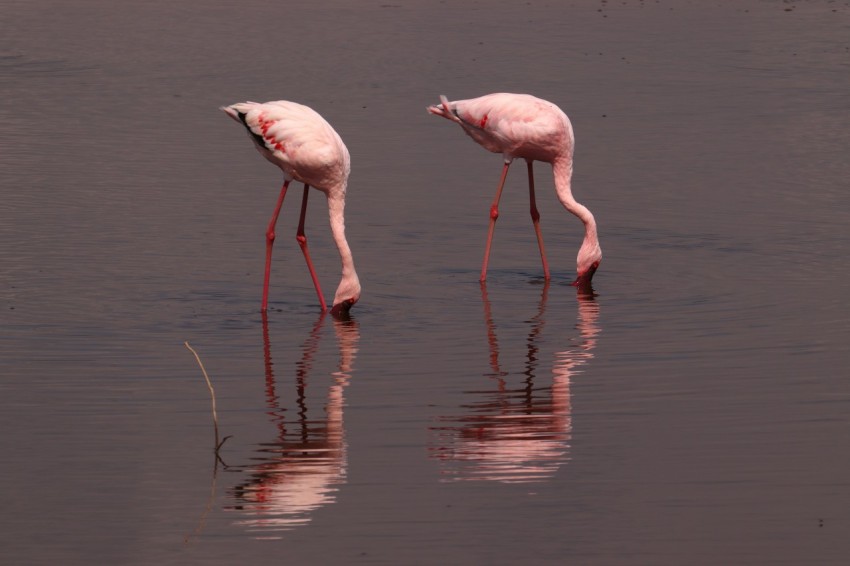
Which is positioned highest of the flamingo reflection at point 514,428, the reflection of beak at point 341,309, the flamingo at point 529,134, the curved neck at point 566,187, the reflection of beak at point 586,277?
the flamingo at point 529,134

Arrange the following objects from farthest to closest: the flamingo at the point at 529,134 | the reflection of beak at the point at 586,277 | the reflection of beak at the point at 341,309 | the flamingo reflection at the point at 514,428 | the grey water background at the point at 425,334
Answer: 1. the flamingo at the point at 529,134
2. the reflection of beak at the point at 586,277
3. the reflection of beak at the point at 341,309
4. the flamingo reflection at the point at 514,428
5. the grey water background at the point at 425,334

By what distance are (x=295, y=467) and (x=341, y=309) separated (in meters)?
3.92

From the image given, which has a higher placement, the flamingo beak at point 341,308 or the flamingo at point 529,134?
the flamingo at point 529,134

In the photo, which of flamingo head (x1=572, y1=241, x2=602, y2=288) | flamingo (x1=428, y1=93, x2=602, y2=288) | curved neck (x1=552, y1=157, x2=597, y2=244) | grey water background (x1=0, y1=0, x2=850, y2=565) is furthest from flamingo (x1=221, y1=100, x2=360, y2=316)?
curved neck (x1=552, y1=157, x2=597, y2=244)

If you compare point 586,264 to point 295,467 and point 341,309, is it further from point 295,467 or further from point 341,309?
point 295,467

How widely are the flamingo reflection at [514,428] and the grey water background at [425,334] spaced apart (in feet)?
0.08

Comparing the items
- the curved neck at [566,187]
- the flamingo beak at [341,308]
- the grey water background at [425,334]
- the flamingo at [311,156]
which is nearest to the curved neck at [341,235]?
the flamingo at [311,156]

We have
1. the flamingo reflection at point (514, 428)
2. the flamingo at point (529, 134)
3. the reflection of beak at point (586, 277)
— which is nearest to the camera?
the flamingo reflection at point (514, 428)

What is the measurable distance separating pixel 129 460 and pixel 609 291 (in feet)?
18.5

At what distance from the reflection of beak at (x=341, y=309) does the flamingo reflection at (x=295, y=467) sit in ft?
6.16

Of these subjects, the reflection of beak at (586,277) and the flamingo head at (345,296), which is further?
the reflection of beak at (586,277)

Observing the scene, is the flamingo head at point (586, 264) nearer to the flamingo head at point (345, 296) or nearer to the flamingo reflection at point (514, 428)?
the flamingo head at point (345, 296)

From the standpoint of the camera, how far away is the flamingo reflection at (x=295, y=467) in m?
7.36

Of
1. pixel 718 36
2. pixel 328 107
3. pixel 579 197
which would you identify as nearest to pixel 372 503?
pixel 579 197
